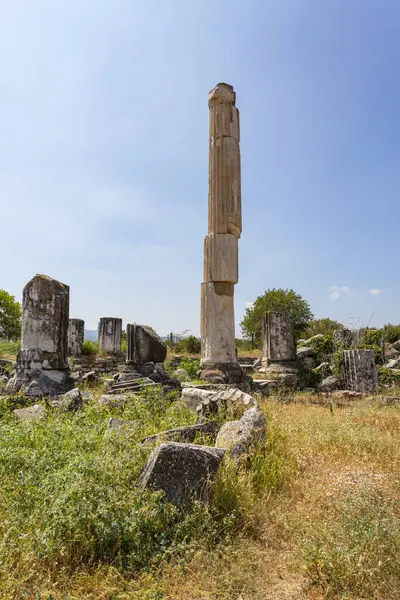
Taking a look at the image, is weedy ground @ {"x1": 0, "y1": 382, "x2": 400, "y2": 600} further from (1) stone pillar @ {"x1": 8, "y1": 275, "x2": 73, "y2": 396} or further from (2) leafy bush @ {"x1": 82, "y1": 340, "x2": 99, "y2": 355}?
(2) leafy bush @ {"x1": 82, "y1": 340, "x2": 99, "y2": 355}

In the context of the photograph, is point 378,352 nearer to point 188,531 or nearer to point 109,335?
point 188,531

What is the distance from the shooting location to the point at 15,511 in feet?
9.00

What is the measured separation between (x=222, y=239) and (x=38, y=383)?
20.6 feet

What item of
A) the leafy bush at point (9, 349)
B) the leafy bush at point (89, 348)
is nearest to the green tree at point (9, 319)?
the leafy bush at point (9, 349)

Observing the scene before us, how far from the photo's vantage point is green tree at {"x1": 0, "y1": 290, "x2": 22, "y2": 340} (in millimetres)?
28109

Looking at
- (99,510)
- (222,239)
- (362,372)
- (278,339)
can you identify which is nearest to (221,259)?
(222,239)

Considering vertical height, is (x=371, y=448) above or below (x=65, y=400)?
below

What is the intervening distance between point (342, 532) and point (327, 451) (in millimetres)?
2225

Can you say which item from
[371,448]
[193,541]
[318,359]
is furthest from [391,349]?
[193,541]

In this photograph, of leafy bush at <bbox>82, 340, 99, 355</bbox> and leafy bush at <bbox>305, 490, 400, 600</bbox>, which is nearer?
leafy bush at <bbox>305, 490, 400, 600</bbox>

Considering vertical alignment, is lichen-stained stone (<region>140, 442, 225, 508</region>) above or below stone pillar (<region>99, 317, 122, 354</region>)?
below

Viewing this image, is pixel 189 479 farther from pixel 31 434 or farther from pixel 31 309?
pixel 31 309

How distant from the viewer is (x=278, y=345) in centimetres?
1367

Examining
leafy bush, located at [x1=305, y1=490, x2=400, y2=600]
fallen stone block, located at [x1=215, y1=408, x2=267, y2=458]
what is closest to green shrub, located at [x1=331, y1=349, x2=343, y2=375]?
fallen stone block, located at [x1=215, y1=408, x2=267, y2=458]
